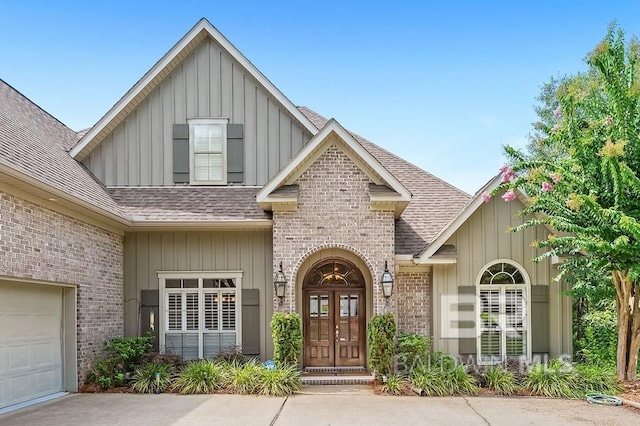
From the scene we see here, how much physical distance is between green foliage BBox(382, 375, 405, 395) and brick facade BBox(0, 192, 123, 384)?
600cm

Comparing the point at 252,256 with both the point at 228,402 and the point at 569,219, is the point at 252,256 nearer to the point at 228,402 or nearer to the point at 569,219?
the point at 228,402

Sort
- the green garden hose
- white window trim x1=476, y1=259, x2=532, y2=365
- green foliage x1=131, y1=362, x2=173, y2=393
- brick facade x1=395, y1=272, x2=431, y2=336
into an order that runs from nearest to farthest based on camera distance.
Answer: the green garden hose < green foliage x1=131, y1=362, x2=173, y2=393 < white window trim x1=476, y1=259, x2=532, y2=365 < brick facade x1=395, y1=272, x2=431, y2=336

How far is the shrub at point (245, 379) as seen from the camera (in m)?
10.4

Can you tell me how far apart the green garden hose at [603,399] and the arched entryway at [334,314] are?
4708 mm

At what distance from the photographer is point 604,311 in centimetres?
1334

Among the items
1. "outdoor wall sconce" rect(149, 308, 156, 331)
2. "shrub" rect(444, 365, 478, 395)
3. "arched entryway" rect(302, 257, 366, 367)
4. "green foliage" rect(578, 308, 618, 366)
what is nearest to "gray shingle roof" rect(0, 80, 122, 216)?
"outdoor wall sconce" rect(149, 308, 156, 331)

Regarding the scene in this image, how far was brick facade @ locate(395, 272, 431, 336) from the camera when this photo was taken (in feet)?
40.4

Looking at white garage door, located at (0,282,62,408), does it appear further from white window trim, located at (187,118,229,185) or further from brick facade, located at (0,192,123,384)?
white window trim, located at (187,118,229,185)

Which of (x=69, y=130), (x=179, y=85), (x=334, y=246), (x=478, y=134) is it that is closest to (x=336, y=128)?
(x=334, y=246)

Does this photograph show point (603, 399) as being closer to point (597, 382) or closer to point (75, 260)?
point (597, 382)

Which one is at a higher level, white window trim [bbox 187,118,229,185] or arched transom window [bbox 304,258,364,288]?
white window trim [bbox 187,118,229,185]

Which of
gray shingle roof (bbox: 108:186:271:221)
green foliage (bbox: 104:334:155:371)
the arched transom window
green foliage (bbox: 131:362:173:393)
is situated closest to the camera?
green foliage (bbox: 131:362:173:393)

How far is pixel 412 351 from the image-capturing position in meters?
11.1

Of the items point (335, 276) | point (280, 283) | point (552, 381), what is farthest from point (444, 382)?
Result: point (280, 283)
